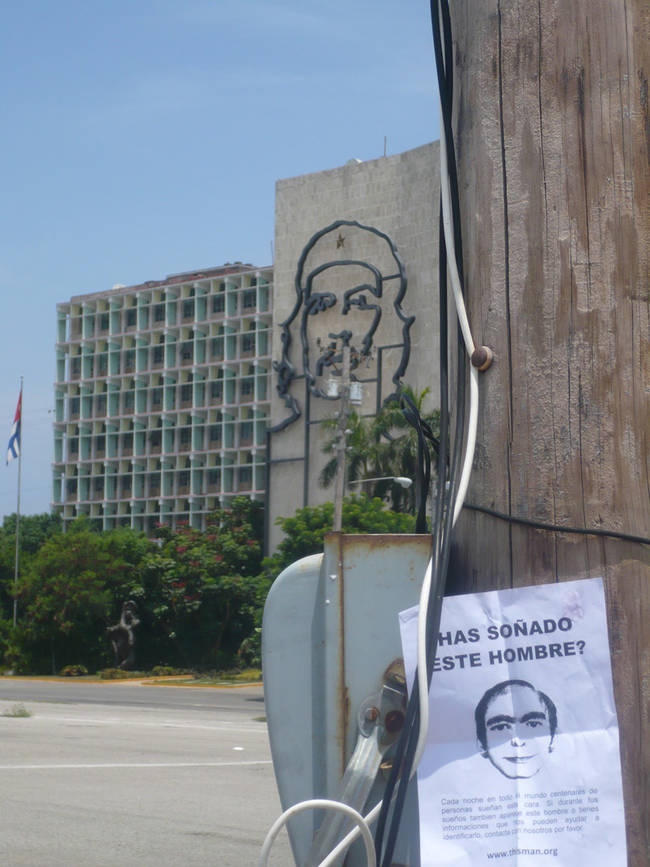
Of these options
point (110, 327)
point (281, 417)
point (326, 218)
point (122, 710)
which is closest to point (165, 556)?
point (281, 417)

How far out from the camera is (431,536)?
1854 mm

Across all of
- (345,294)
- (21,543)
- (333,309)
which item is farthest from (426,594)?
(21,543)

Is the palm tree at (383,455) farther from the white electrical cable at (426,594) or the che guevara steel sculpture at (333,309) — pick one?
the white electrical cable at (426,594)

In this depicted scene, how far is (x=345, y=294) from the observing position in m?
55.4

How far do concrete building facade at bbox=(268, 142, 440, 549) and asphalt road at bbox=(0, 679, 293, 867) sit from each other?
34.2 m

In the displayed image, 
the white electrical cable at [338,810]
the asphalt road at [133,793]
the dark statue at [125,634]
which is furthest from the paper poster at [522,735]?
the dark statue at [125,634]

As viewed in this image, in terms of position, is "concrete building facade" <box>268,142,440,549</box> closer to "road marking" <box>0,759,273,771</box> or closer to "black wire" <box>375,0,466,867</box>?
"road marking" <box>0,759,273,771</box>

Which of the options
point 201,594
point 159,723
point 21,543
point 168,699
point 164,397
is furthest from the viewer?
point 164,397

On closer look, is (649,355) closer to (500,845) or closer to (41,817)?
(500,845)

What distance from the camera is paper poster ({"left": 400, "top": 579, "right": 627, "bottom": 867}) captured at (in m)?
1.72

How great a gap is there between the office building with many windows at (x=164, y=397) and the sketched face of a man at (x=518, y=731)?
79106 millimetres

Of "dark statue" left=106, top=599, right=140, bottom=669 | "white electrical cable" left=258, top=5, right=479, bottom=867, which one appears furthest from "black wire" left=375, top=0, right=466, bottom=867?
"dark statue" left=106, top=599, right=140, bottom=669

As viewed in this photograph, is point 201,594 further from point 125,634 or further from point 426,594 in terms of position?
point 426,594

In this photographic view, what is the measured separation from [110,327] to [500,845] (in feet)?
298
